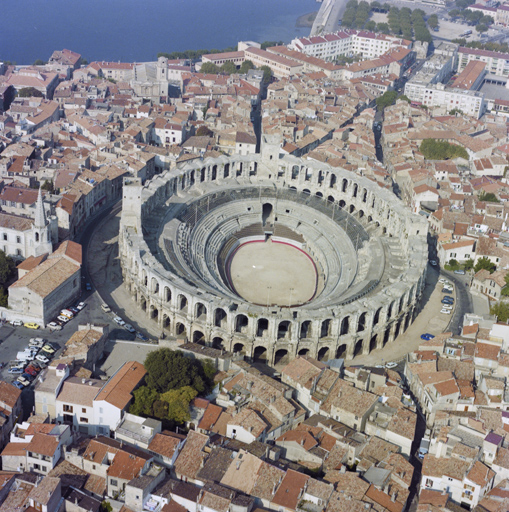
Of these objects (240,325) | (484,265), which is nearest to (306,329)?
(240,325)

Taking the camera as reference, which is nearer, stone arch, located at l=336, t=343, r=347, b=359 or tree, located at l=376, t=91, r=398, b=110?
stone arch, located at l=336, t=343, r=347, b=359

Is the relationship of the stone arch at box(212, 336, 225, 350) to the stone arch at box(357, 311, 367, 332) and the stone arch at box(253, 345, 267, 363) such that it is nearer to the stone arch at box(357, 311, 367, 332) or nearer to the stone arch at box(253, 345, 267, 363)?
the stone arch at box(253, 345, 267, 363)

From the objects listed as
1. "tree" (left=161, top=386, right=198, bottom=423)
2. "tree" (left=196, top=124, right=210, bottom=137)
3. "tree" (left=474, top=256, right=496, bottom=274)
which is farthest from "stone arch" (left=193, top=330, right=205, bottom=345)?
"tree" (left=196, top=124, right=210, bottom=137)

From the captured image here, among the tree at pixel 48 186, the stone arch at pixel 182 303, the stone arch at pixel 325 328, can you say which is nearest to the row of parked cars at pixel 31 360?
the stone arch at pixel 182 303

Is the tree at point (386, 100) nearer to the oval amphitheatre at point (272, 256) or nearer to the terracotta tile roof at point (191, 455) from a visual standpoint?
the oval amphitheatre at point (272, 256)

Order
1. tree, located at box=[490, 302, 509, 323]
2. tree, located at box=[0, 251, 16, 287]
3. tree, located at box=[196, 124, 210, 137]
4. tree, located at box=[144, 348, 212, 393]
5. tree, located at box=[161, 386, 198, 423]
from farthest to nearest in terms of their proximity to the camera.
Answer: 1. tree, located at box=[196, 124, 210, 137]
2. tree, located at box=[0, 251, 16, 287]
3. tree, located at box=[490, 302, 509, 323]
4. tree, located at box=[144, 348, 212, 393]
5. tree, located at box=[161, 386, 198, 423]

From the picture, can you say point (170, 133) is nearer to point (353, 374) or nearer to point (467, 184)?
point (467, 184)
